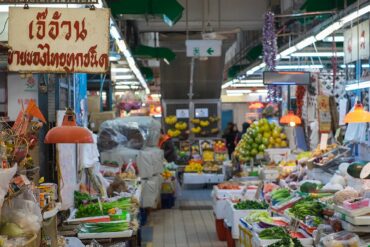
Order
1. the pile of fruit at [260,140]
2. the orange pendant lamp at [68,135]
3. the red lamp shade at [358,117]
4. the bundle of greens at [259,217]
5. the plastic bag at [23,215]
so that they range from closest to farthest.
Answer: the plastic bag at [23,215] → the orange pendant lamp at [68,135] → the bundle of greens at [259,217] → the red lamp shade at [358,117] → the pile of fruit at [260,140]

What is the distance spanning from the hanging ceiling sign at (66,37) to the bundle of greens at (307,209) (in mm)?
2734

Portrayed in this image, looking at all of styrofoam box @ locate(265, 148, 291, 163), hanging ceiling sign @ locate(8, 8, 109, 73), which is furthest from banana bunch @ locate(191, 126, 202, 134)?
hanging ceiling sign @ locate(8, 8, 109, 73)

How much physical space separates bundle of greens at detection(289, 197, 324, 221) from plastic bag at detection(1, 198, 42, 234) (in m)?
3.33

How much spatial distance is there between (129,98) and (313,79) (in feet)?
21.5

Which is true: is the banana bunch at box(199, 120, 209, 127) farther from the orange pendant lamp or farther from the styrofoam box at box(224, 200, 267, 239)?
the orange pendant lamp

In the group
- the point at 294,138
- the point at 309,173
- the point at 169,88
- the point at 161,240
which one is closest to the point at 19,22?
the point at 309,173

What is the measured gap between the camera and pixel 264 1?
13.4 m

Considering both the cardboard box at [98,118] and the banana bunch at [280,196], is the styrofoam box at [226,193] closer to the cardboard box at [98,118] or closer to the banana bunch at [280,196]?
the banana bunch at [280,196]

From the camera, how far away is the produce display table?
53.7 ft

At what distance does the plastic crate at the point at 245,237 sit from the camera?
6.40m

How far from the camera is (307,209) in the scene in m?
6.07

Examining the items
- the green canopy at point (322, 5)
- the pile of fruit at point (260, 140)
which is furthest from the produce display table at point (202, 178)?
the green canopy at point (322, 5)

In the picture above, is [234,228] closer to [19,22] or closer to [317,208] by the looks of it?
[317,208]

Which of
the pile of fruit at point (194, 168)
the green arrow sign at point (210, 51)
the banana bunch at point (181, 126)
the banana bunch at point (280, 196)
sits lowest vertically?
the pile of fruit at point (194, 168)
